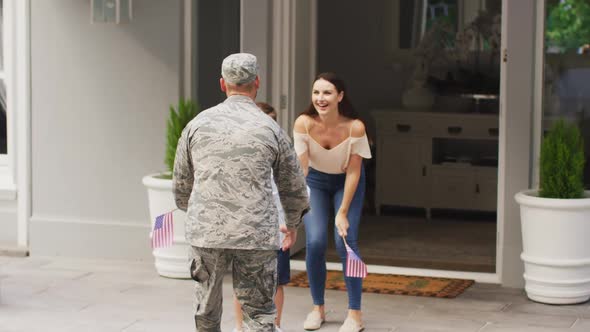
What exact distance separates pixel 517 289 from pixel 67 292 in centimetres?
293

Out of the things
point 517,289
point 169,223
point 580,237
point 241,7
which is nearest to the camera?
point 169,223

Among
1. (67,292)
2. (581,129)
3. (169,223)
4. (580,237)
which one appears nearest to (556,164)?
(580,237)

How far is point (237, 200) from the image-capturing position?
4945mm

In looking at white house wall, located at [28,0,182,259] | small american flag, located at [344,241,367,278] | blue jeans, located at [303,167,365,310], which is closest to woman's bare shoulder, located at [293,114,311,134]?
blue jeans, located at [303,167,365,310]

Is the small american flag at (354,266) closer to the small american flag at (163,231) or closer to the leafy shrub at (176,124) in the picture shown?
the small american flag at (163,231)

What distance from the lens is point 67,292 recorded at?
757 cm

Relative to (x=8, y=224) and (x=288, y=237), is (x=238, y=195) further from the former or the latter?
(x=8, y=224)

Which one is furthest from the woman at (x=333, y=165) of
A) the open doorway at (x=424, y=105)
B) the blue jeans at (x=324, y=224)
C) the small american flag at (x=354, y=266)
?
the open doorway at (x=424, y=105)

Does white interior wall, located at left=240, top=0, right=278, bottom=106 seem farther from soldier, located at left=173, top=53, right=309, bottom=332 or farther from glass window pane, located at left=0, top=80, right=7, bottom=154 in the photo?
soldier, located at left=173, top=53, right=309, bottom=332

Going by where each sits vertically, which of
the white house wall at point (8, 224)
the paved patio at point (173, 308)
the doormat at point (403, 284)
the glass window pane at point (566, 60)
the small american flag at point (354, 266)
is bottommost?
the paved patio at point (173, 308)

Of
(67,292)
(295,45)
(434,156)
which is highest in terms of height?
(295,45)

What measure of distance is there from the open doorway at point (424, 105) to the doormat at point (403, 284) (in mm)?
1551

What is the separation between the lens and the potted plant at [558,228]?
7.13m

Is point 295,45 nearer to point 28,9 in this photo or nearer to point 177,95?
point 177,95
